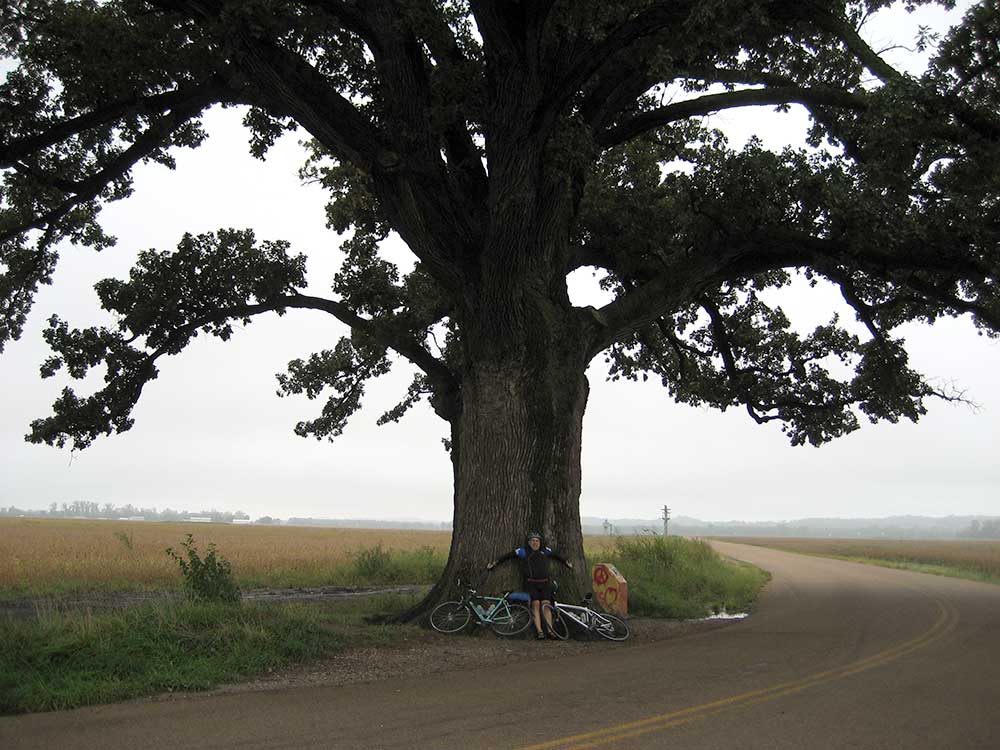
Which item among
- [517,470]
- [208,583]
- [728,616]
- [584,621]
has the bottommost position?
[728,616]

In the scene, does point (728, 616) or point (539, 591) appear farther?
point (728, 616)

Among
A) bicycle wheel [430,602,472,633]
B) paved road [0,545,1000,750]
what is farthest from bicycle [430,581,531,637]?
paved road [0,545,1000,750]

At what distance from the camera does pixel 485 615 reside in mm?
11789

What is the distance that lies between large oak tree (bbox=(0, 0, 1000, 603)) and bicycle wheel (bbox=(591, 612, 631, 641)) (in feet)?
4.90

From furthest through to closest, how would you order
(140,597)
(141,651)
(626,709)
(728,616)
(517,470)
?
(140,597) → (728,616) → (517,470) → (141,651) → (626,709)

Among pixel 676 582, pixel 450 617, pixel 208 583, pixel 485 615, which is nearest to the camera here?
pixel 208 583

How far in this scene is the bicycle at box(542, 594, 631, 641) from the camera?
469 inches

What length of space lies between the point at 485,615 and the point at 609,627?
1995 millimetres

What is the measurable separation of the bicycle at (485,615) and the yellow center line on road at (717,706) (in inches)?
171

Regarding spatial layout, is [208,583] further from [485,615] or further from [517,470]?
[517,470]

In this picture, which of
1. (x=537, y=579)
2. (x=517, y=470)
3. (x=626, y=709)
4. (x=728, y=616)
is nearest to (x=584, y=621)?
(x=537, y=579)

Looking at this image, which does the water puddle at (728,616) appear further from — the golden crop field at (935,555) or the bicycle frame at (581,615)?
the golden crop field at (935,555)

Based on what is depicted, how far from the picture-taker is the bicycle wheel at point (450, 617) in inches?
467

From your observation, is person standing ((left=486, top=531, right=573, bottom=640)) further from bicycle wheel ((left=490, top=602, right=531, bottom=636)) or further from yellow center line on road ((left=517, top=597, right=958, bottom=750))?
yellow center line on road ((left=517, top=597, right=958, bottom=750))
